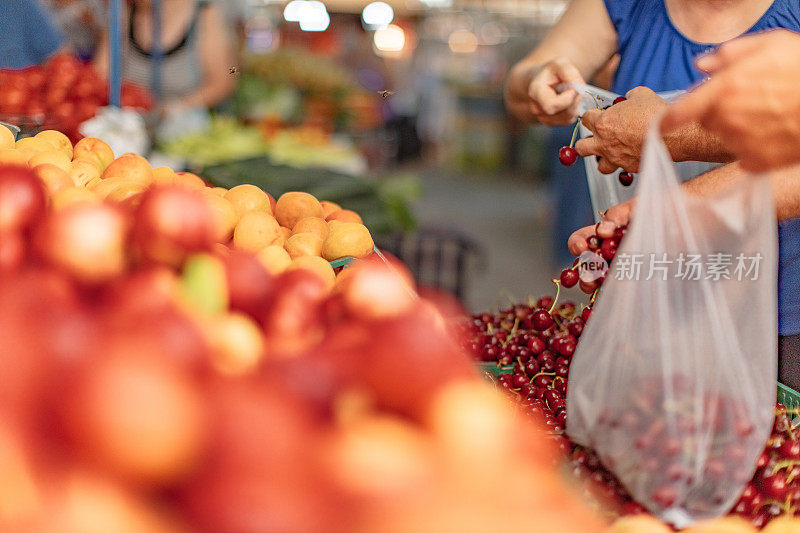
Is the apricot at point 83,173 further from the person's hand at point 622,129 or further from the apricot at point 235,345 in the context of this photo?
the person's hand at point 622,129

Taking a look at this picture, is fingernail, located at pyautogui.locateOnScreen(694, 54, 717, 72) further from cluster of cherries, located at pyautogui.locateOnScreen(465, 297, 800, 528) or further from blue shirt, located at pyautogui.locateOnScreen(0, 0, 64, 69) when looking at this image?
blue shirt, located at pyautogui.locateOnScreen(0, 0, 64, 69)

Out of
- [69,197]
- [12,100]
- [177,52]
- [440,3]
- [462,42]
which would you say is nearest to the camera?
[69,197]

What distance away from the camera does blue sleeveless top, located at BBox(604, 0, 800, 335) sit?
1381 mm

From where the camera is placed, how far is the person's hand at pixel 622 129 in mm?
1136

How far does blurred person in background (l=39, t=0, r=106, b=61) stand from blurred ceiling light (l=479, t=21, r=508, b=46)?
32.8 feet

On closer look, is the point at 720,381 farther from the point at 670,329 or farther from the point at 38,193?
the point at 38,193

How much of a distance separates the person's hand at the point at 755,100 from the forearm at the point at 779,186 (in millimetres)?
211

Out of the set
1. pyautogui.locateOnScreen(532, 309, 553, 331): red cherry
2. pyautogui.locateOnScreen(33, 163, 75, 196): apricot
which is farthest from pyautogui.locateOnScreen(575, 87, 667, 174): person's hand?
pyautogui.locateOnScreen(33, 163, 75, 196): apricot

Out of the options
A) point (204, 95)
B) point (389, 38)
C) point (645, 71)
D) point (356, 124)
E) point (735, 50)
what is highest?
point (735, 50)

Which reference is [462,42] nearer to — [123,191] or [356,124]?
→ [356,124]

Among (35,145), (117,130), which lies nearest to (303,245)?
(35,145)

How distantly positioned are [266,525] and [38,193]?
50 cm

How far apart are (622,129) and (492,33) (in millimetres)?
13238

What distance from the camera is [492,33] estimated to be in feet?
44.5
